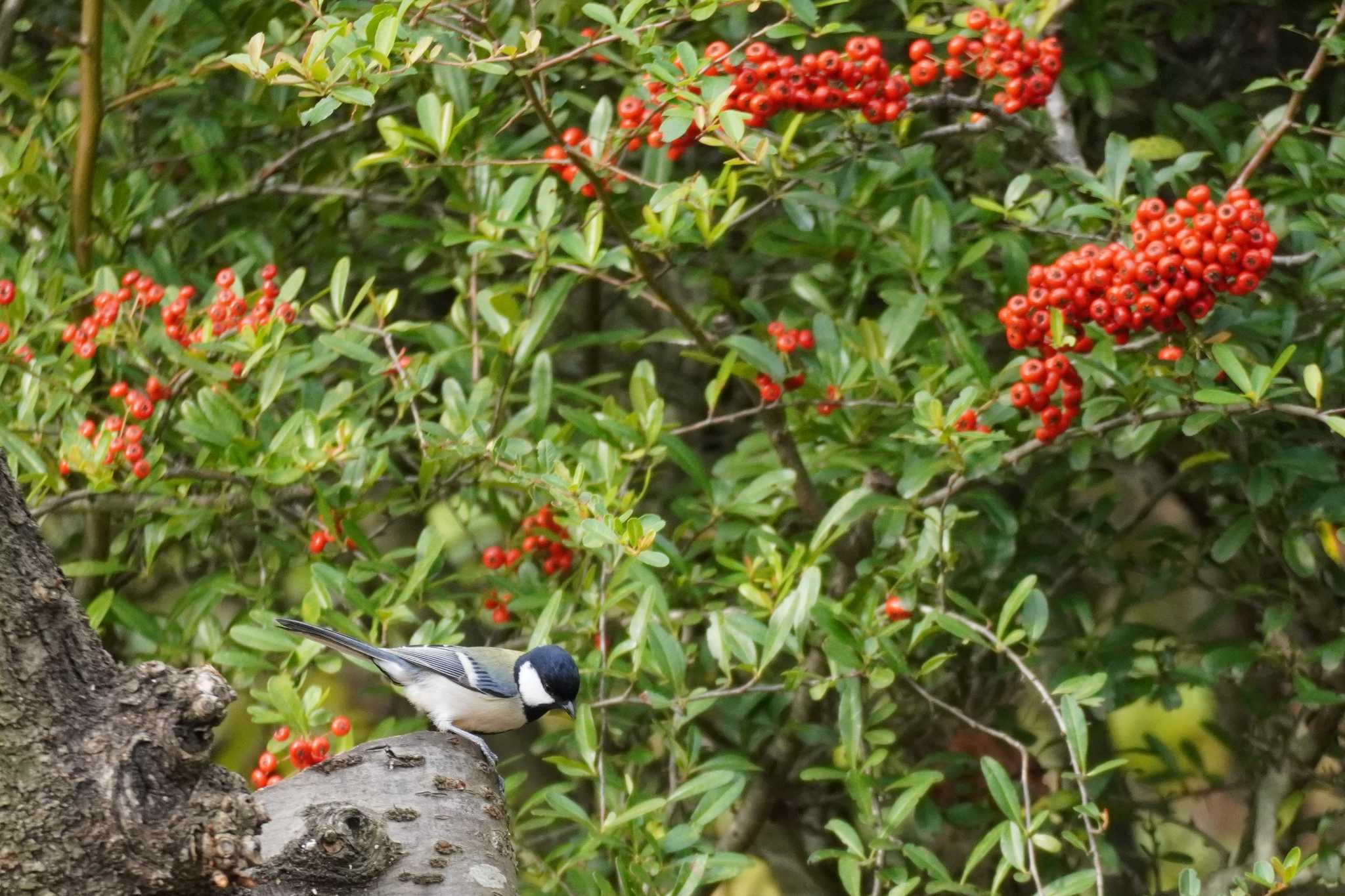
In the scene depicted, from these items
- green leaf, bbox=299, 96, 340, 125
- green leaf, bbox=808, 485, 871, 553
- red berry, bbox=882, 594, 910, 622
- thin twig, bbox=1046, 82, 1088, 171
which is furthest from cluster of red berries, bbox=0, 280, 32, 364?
thin twig, bbox=1046, 82, 1088, 171

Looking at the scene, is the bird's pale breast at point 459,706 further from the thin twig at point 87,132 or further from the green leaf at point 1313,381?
the green leaf at point 1313,381

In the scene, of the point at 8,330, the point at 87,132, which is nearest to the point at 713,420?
the point at 8,330

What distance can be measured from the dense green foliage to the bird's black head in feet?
0.24

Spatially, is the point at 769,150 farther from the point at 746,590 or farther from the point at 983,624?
the point at 983,624

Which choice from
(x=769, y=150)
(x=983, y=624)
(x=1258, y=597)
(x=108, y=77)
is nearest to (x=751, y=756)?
(x=983, y=624)

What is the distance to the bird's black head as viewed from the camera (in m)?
2.72

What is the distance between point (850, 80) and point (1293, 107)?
0.97 m

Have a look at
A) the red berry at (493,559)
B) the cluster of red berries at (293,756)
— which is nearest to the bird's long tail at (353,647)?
the cluster of red berries at (293,756)

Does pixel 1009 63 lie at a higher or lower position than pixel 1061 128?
higher

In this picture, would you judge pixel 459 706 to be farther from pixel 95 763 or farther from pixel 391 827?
pixel 95 763

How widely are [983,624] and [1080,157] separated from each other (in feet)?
4.01

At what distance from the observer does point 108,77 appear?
143 inches

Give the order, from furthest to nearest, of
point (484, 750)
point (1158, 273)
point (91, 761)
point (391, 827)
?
point (1158, 273) → point (484, 750) → point (391, 827) → point (91, 761)

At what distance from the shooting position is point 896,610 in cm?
295
